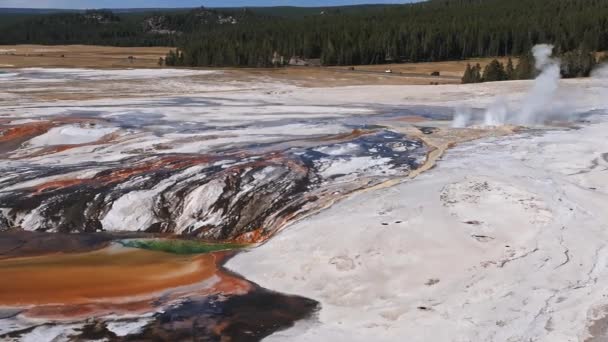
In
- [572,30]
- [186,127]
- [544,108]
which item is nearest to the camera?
[186,127]

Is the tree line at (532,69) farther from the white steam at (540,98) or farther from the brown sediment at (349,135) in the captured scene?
the brown sediment at (349,135)

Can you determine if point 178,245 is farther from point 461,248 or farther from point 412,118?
point 412,118

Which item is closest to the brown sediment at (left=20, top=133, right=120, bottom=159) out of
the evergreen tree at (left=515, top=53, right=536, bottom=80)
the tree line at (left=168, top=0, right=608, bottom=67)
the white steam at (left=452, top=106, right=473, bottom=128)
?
the white steam at (left=452, top=106, right=473, bottom=128)

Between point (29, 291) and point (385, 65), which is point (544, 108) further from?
point (385, 65)

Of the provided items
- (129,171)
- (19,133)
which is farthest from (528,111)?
(19,133)

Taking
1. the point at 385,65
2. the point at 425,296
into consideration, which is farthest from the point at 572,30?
the point at 425,296

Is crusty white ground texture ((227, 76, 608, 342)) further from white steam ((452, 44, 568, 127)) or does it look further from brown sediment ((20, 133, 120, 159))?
brown sediment ((20, 133, 120, 159))
